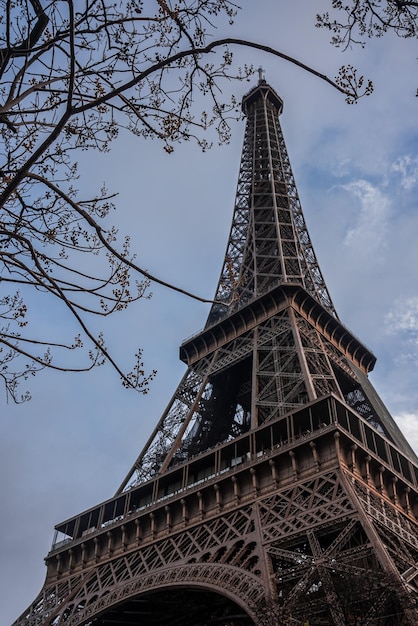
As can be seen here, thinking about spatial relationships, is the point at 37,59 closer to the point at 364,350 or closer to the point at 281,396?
the point at 281,396

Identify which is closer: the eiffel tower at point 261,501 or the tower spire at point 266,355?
→ the eiffel tower at point 261,501

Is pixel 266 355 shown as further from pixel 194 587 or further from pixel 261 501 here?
pixel 194 587

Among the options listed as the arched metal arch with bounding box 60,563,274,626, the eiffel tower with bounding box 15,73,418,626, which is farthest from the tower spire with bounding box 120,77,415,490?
the arched metal arch with bounding box 60,563,274,626

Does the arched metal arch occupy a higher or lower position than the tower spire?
lower

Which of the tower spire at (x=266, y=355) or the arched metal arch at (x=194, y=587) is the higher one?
the tower spire at (x=266, y=355)

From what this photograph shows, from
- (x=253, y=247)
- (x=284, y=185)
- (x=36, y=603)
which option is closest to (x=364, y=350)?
(x=253, y=247)

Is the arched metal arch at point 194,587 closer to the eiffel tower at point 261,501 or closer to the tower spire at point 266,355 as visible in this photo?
the eiffel tower at point 261,501

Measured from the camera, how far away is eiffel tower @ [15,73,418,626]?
19.2 m

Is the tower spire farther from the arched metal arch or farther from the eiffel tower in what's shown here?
the arched metal arch

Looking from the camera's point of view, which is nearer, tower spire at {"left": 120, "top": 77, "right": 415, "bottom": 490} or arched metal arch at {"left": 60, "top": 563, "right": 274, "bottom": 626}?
arched metal arch at {"left": 60, "top": 563, "right": 274, "bottom": 626}

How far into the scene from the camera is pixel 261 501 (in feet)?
83.0

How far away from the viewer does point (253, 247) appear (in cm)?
5016

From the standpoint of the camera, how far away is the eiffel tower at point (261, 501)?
19203mm

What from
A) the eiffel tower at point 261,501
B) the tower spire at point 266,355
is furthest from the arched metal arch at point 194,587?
the tower spire at point 266,355
